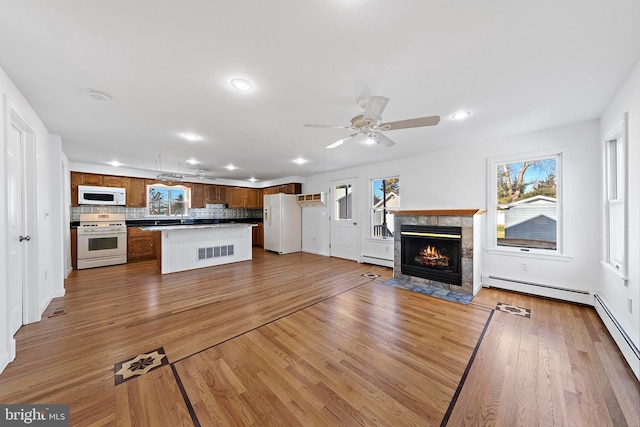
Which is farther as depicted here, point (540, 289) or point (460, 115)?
point (540, 289)

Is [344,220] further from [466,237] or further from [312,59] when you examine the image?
[312,59]

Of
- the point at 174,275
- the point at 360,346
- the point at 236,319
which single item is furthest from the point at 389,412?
the point at 174,275

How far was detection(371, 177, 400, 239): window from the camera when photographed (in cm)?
522

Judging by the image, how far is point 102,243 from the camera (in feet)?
17.4

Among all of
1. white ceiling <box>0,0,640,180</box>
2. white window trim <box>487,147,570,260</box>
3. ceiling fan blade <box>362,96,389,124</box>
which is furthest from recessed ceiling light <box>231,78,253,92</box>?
white window trim <box>487,147,570,260</box>

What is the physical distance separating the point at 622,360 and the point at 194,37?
4.22m

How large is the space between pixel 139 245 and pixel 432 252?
23.0ft

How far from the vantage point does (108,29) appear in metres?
1.48

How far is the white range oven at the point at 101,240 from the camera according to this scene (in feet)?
16.6

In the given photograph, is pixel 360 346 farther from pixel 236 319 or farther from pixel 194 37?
pixel 194 37

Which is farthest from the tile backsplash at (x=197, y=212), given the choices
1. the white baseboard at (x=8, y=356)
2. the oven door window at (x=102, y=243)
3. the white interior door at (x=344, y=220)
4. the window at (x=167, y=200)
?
the white baseboard at (x=8, y=356)

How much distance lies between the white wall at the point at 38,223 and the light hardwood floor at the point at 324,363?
0.78 feet

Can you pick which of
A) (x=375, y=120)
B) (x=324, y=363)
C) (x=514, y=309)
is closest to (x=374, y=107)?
(x=375, y=120)

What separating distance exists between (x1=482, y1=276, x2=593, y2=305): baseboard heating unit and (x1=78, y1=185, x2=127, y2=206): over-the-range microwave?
323 inches
